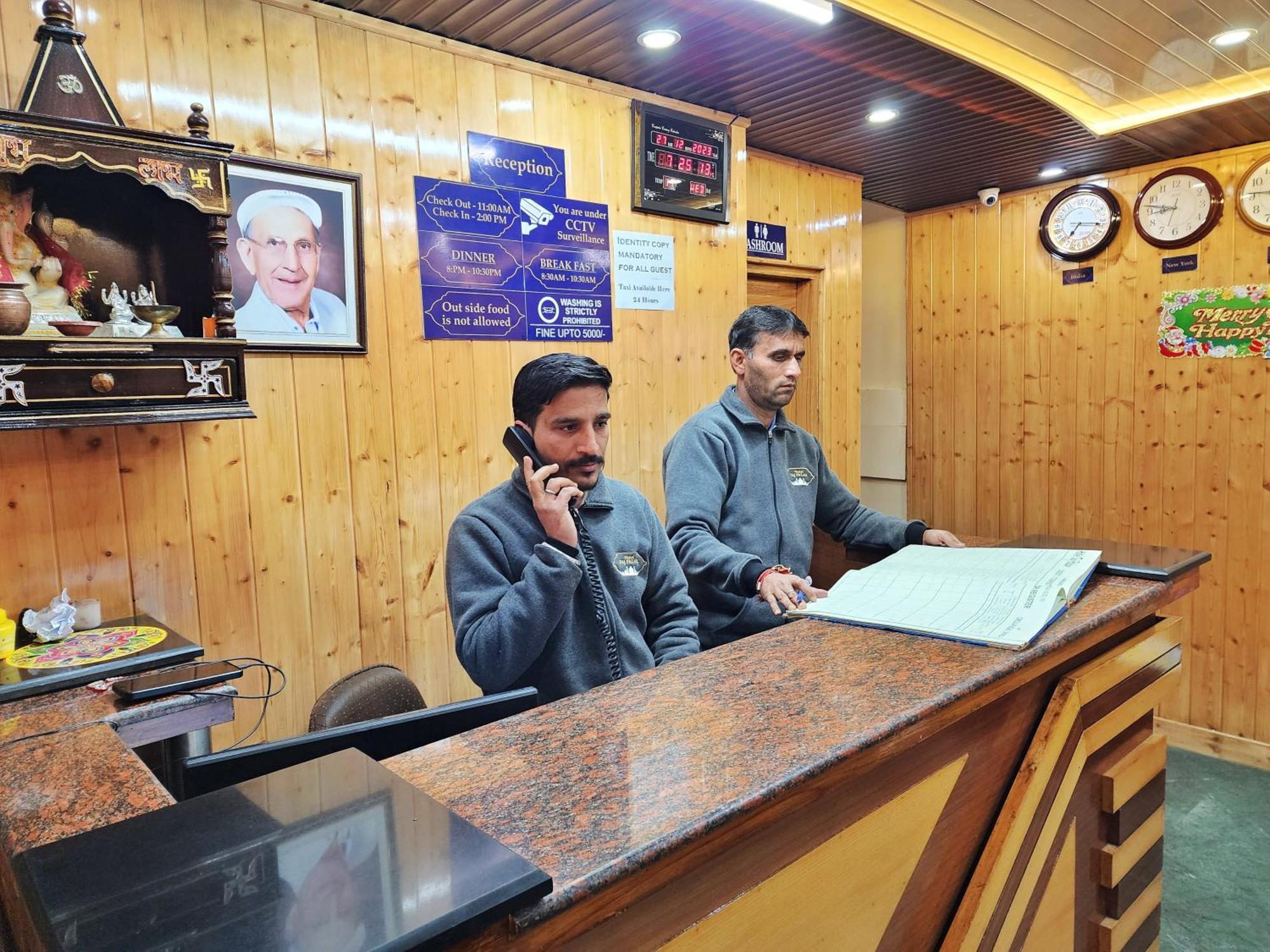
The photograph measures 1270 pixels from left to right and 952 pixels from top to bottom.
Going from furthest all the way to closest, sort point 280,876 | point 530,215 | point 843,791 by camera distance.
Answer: point 530,215, point 843,791, point 280,876

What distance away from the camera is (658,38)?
9.29 ft

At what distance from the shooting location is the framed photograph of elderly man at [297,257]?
2.38 m

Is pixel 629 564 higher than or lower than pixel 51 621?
higher

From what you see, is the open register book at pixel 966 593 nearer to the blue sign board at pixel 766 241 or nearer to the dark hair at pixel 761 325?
the dark hair at pixel 761 325

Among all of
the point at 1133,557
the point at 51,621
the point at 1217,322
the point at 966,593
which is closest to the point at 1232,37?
the point at 1217,322

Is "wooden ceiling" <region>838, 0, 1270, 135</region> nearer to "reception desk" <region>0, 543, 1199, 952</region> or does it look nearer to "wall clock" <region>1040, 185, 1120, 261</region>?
"wall clock" <region>1040, 185, 1120, 261</region>

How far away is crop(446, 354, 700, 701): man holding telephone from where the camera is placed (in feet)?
4.92

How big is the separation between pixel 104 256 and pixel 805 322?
3.43 meters

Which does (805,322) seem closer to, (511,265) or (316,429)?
(511,265)

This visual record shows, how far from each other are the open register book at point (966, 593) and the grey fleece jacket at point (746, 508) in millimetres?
428

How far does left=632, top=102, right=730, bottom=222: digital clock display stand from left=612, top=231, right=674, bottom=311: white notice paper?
0.43 feet

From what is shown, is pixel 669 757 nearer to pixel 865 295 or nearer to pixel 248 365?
pixel 248 365

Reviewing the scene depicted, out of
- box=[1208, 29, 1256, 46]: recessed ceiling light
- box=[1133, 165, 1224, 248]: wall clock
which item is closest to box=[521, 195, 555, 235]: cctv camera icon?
box=[1208, 29, 1256, 46]: recessed ceiling light

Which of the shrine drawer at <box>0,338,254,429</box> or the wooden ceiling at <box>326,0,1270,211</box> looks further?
the wooden ceiling at <box>326,0,1270,211</box>
